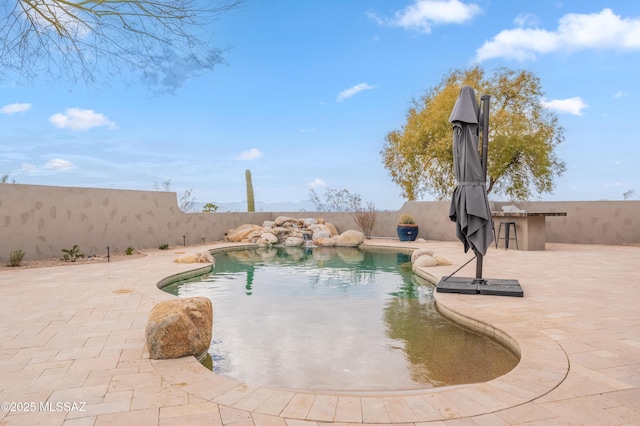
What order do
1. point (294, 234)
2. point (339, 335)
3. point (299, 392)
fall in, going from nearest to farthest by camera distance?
point (299, 392) < point (339, 335) < point (294, 234)

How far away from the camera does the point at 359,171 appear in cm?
1669

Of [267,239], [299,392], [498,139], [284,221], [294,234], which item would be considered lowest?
[299,392]

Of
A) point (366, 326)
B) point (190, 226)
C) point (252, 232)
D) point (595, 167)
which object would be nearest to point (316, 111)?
point (252, 232)

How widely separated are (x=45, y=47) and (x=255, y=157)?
14180 millimetres

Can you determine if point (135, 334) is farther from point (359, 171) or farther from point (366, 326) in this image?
point (359, 171)

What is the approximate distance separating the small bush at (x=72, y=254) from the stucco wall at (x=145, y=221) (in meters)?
0.26

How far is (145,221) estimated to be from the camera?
11922 mm

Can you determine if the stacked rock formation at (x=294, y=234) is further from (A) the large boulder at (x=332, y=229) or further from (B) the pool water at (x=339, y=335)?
(B) the pool water at (x=339, y=335)

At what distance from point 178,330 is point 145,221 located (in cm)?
971

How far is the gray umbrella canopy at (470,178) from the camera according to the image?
193 inches

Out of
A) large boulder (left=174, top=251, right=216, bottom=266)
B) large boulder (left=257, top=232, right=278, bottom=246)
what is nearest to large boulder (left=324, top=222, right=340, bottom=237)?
large boulder (left=257, top=232, right=278, bottom=246)

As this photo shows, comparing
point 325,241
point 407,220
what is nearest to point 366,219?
point 407,220

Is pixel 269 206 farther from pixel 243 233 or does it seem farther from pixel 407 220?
pixel 407 220

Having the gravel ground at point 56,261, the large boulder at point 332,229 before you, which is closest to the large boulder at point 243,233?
the large boulder at point 332,229
